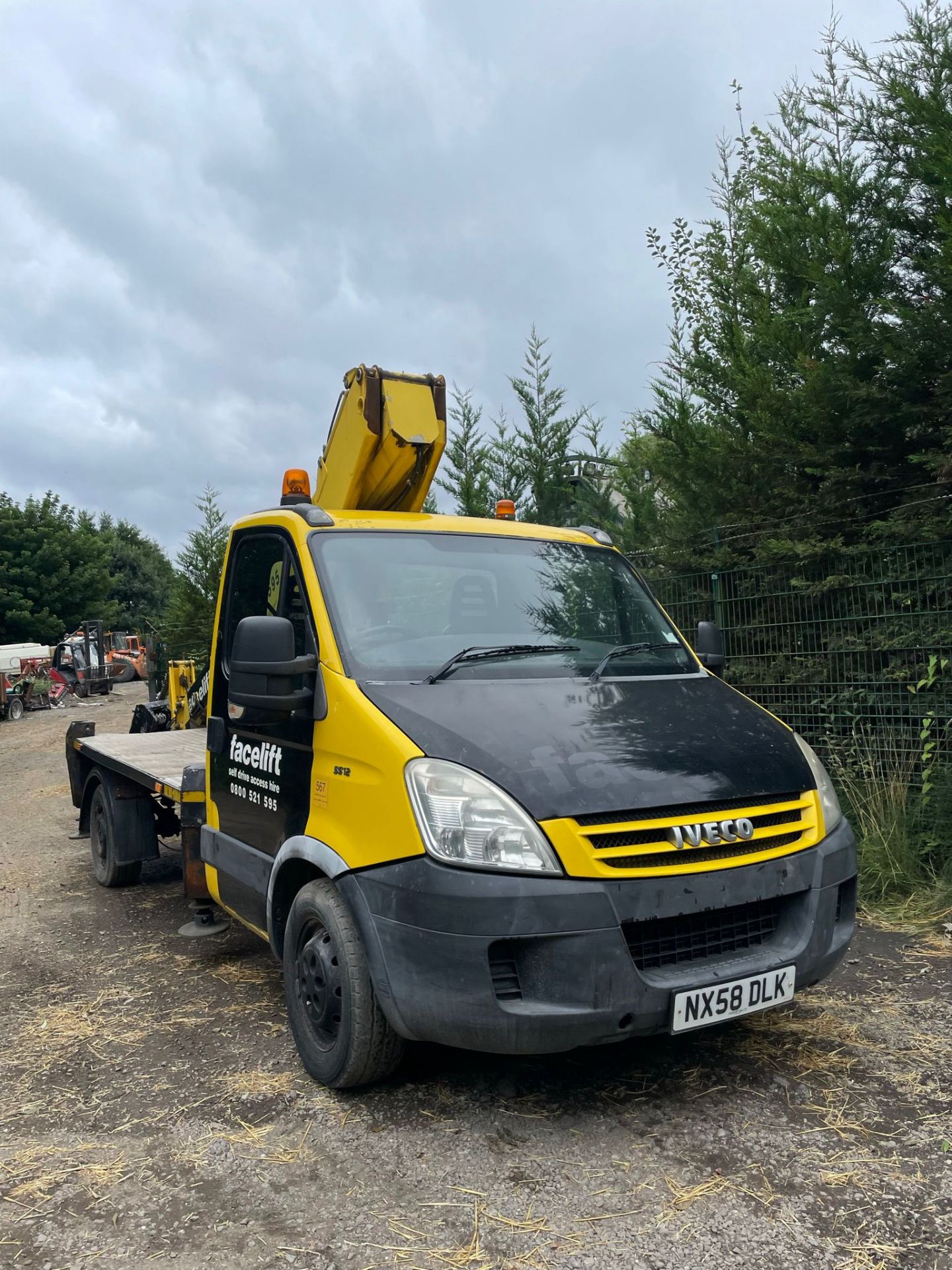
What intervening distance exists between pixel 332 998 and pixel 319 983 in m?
0.09

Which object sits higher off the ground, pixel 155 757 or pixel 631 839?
pixel 631 839

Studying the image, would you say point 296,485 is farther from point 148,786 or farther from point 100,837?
point 100,837

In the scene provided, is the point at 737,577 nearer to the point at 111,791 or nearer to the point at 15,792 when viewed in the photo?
the point at 111,791

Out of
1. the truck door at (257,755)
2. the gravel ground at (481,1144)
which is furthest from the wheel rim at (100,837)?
the truck door at (257,755)

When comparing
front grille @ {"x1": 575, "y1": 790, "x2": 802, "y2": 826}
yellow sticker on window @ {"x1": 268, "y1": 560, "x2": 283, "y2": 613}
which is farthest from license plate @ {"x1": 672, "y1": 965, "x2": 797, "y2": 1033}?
yellow sticker on window @ {"x1": 268, "y1": 560, "x2": 283, "y2": 613}

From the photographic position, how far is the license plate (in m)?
2.96

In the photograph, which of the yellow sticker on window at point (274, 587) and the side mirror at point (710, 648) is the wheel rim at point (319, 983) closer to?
the yellow sticker on window at point (274, 587)

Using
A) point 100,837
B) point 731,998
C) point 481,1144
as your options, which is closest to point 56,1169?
point 481,1144

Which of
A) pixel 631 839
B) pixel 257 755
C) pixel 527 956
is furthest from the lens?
pixel 257 755

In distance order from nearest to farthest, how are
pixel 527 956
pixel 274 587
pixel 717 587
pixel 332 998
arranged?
pixel 527 956
pixel 332 998
pixel 274 587
pixel 717 587

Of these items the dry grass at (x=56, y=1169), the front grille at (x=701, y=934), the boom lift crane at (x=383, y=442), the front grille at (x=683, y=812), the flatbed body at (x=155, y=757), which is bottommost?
the dry grass at (x=56, y=1169)

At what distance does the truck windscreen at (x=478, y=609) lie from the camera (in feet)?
12.2

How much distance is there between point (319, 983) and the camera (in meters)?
3.43

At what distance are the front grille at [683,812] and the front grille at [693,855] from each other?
0.32 ft
